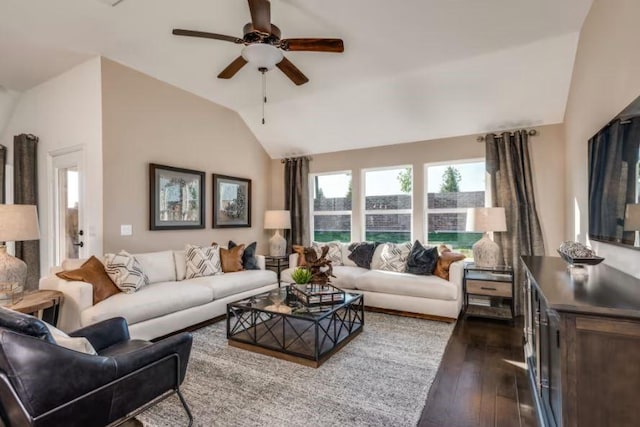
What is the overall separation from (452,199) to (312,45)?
325cm

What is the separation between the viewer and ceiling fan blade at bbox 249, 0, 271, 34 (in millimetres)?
2205

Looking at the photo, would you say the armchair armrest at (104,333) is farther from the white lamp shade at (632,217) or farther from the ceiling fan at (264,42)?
the white lamp shade at (632,217)

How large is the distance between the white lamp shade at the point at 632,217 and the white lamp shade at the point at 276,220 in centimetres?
449

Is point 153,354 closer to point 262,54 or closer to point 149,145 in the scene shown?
point 262,54

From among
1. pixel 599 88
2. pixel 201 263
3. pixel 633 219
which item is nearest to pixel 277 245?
pixel 201 263

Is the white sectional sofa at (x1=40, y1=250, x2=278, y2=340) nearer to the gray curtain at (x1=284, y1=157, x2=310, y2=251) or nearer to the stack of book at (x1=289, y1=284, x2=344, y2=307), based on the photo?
the stack of book at (x1=289, y1=284, x2=344, y2=307)

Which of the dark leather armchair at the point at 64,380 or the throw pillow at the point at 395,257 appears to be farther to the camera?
the throw pillow at the point at 395,257

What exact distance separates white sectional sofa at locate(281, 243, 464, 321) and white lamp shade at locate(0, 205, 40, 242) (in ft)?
11.0

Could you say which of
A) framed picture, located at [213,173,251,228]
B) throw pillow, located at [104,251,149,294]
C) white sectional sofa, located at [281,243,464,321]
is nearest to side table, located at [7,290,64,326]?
throw pillow, located at [104,251,149,294]

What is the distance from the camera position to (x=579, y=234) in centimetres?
316

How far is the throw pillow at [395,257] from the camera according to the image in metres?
4.51

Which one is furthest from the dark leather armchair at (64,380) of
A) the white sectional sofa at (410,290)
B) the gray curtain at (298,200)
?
the gray curtain at (298,200)

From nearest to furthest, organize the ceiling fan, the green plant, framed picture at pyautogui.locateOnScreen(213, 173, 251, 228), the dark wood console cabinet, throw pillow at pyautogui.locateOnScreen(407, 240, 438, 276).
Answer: the dark wood console cabinet
the ceiling fan
the green plant
throw pillow at pyautogui.locateOnScreen(407, 240, 438, 276)
framed picture at pyautogui.locateOnScreen(213, 173, 251, 228)

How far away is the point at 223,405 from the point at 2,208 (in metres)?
2.35
